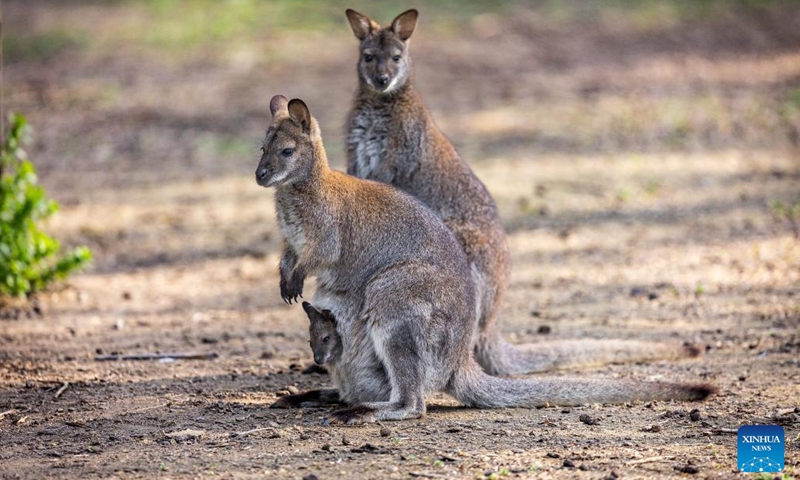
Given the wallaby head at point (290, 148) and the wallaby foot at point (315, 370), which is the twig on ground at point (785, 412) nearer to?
the wallaby foot at point (315, 370)

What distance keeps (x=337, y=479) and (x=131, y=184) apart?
6.30 m

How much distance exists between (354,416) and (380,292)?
64 centimetres

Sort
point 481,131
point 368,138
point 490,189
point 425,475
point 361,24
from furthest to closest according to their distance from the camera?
point 481,131 < point 490,189 < point 361,24 < point 368,138 < point 425,475

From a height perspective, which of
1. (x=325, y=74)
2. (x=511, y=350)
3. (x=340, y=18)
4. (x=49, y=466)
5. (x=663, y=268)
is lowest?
(x=49, y=466)

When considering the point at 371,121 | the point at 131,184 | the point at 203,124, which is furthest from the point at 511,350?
the point at 203,124

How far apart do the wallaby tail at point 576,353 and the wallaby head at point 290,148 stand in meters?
1.65

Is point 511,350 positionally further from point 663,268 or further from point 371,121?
point 663,268

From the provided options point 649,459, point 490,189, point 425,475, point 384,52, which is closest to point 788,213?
point 490,189

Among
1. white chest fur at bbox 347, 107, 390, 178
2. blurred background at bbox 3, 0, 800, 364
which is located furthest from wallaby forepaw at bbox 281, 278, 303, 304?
blurred background at bbox 3, 0, 800, 364

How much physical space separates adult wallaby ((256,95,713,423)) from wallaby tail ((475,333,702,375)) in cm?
66

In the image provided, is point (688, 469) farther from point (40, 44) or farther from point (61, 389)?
point (40, 44)

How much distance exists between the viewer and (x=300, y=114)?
5.26 meters

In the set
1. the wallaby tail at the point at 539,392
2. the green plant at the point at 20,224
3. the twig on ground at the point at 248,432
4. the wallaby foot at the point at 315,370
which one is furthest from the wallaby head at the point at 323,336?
the green plant at the point at 20,224

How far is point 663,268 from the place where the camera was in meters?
8.19
